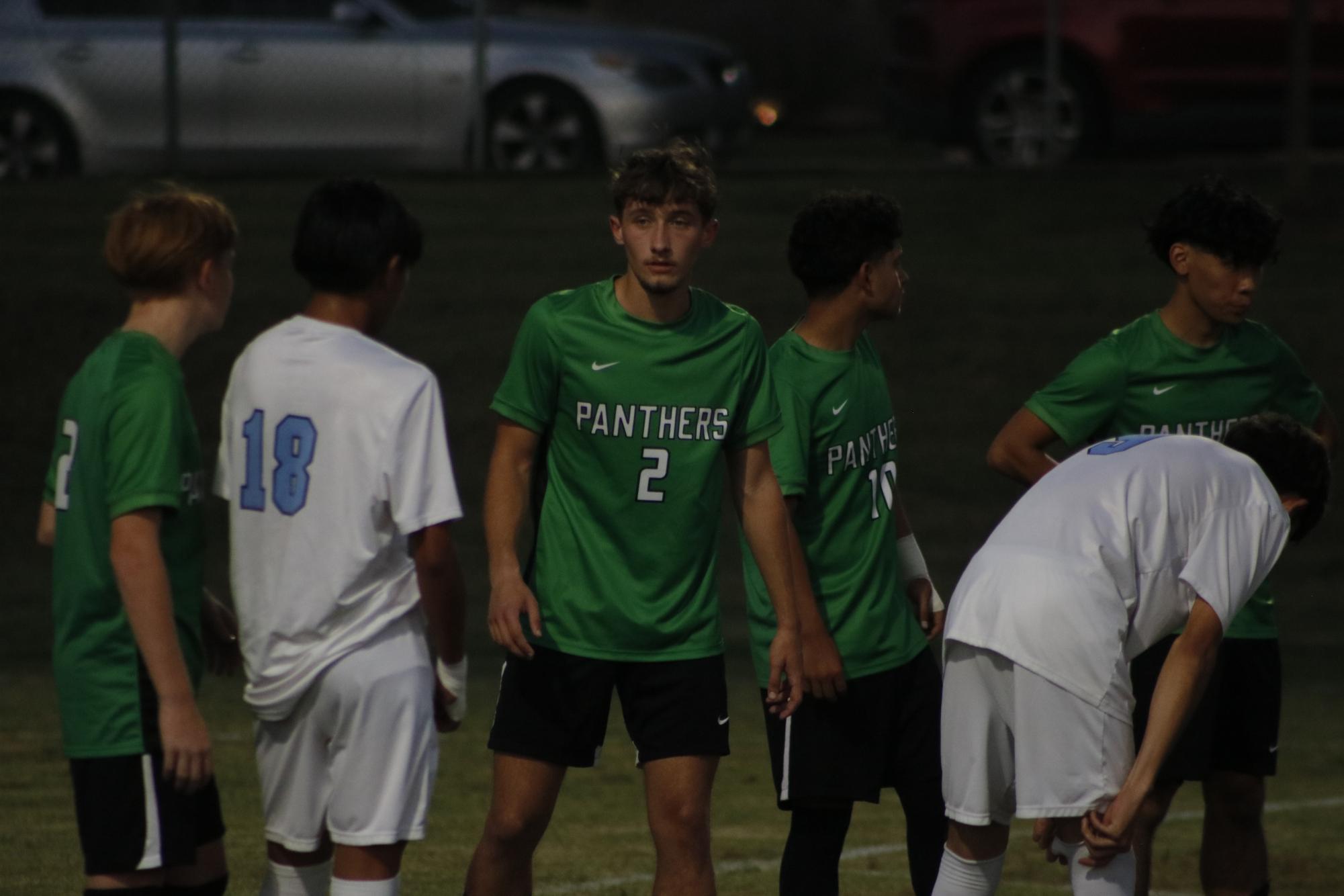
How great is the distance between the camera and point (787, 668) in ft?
16.2

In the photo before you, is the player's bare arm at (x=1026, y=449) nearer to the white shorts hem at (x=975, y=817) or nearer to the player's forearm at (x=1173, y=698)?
the white shorts hem at (x=975, y=817)

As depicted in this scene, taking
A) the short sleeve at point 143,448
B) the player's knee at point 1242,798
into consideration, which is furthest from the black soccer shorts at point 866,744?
the short sleeve at point 143,448

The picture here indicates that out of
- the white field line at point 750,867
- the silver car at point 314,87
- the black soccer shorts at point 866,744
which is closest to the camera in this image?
the black soccer shorts at point 866,744

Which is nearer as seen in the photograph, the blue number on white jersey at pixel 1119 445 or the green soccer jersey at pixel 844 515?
the blue number on white jersey at pixel 1119 445

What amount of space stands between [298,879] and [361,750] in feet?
1.19

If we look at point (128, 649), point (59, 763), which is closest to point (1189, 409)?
point (128, 649)

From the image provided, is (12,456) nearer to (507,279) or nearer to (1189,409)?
(507,279)

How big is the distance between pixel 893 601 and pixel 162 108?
11048 mm

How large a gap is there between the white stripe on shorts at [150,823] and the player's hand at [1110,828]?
1.84 metres

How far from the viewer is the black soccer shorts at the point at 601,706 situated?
16.3 feet

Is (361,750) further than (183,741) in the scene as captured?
Yes

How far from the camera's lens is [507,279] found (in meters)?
14.7

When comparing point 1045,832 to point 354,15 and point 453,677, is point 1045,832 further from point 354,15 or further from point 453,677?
point 354,15

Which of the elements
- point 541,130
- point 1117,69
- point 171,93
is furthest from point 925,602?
point 1117,69
